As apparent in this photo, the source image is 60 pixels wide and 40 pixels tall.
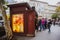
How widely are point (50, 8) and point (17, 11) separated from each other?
284ft

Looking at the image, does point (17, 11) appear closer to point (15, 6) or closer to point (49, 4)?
point (15, 6)

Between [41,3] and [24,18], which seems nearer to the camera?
[24,18]

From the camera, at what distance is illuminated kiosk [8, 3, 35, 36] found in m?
17.4

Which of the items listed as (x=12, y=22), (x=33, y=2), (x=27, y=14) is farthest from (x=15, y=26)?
(x=33, y=2)

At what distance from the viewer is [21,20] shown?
17922 mm

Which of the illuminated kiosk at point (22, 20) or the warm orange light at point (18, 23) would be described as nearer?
the illuminated kiosk at point (22, 20)

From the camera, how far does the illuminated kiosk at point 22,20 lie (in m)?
17.4

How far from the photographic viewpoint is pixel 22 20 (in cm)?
1792

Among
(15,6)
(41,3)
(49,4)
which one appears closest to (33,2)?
(41,3)

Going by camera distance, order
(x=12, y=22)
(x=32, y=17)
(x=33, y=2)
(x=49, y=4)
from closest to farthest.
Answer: (x=32, y=17)
(x=12, y=22)
(x=33, y=2)
(x=49, y=4)

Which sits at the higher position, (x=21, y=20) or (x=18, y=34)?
(x=21, y=20)

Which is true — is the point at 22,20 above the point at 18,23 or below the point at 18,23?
above

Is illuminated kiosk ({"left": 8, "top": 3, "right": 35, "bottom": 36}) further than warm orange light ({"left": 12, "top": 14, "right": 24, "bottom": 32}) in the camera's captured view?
No

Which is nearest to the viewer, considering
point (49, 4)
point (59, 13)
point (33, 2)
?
point (33, 2)
